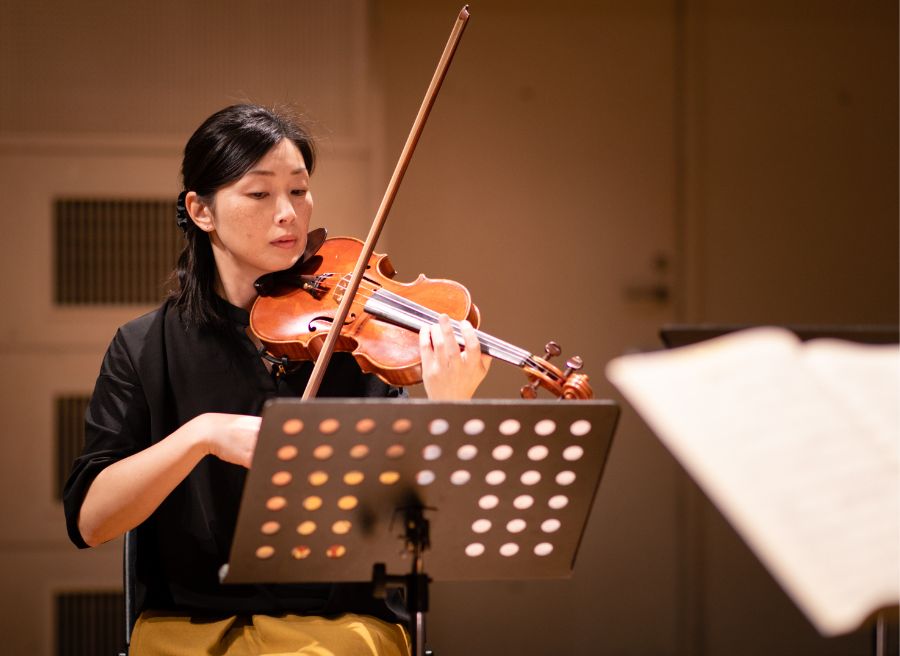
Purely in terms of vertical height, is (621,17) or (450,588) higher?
(621,17)

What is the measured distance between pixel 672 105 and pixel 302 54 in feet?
3.87

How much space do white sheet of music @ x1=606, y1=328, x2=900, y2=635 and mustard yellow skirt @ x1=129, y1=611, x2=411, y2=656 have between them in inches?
30.9

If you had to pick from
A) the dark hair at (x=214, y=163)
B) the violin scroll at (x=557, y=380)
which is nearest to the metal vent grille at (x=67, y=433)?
the dark hair at (x=214, y=163)

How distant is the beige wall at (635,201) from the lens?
318 cm

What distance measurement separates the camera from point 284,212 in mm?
1583

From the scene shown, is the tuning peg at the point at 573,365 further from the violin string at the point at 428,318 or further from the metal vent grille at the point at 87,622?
the metal vent grille at the point at 87,622

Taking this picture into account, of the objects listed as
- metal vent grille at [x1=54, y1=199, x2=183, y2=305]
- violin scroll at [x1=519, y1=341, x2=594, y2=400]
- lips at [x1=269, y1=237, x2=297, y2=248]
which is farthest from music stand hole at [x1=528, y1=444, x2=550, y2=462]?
metal vent grille at [x1=54, y1=199, x2=183, y2=305]

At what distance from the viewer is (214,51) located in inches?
117

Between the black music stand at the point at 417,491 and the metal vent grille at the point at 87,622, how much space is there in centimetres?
191

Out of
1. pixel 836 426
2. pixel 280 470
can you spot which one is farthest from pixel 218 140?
pixel 836 426

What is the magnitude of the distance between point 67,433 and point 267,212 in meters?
1.69

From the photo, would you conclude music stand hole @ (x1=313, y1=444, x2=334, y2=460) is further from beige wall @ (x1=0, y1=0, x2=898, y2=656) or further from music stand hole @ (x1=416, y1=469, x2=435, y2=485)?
beige wall @ (x1=0, y1=0, x2=898, y2=656)

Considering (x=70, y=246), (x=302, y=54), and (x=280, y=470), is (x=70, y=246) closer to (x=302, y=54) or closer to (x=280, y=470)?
(x=302, y=54)

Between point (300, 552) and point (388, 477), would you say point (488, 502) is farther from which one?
point (300, 552)
